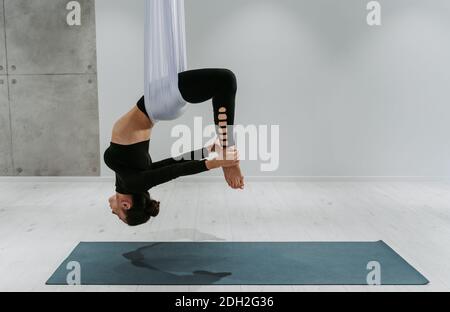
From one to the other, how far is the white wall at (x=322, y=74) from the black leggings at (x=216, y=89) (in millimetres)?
3718

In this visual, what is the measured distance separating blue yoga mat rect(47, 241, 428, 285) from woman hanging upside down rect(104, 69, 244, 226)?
387 millimetres

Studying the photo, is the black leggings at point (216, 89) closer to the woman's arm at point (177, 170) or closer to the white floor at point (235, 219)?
the woman's arm at point (177, 170)

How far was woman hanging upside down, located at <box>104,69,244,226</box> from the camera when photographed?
259 cm

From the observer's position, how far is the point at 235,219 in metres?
4.73

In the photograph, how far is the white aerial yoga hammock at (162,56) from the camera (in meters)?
2.66

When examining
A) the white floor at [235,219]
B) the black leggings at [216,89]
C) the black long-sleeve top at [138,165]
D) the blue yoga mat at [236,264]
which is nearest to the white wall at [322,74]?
the white floor at [235,219]

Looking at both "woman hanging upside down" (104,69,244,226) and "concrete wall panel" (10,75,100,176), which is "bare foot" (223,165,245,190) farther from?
"concrete wall panel" (10,75,100,176)

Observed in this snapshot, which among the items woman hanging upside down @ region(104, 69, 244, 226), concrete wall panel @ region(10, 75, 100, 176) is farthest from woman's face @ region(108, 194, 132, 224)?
concrete wall panel @ region(10, 75, 100, 176)

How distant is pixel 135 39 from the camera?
6.22m

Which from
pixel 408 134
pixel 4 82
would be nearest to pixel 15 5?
pixel 4 82

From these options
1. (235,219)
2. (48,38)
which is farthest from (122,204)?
(48,38)

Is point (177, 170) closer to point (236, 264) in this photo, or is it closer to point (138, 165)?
point (138, 165)

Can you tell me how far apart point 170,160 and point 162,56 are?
2.33 ft

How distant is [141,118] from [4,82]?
4062 mm
